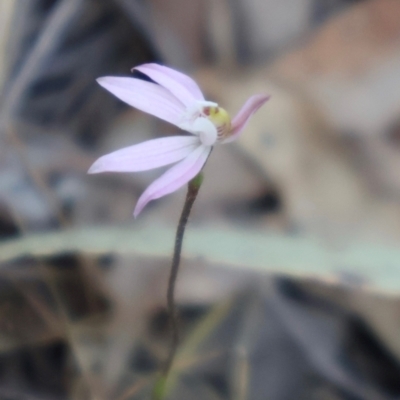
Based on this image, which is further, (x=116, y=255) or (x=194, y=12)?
(x=194, y=12)

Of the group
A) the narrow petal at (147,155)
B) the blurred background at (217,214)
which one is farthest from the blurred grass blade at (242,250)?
the narrow petal at (147,155)

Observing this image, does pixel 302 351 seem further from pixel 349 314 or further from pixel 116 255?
pixel 116 255

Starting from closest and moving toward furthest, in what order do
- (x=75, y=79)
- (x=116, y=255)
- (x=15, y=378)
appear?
1. (x=15, y=378)
2. (x=116, y=255)
3. (x=75, y=79)

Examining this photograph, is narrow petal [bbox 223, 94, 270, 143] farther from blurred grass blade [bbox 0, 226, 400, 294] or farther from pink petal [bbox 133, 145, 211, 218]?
blurred grass blade [bbox 0, 226, 400, 294]

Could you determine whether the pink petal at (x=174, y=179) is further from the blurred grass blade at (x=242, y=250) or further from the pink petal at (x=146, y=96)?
the blurred grass blade at (x=242, y=250)

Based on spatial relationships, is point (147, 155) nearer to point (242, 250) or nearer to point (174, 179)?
point (174, 179)

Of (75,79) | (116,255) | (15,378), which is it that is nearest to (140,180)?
(116,255)
